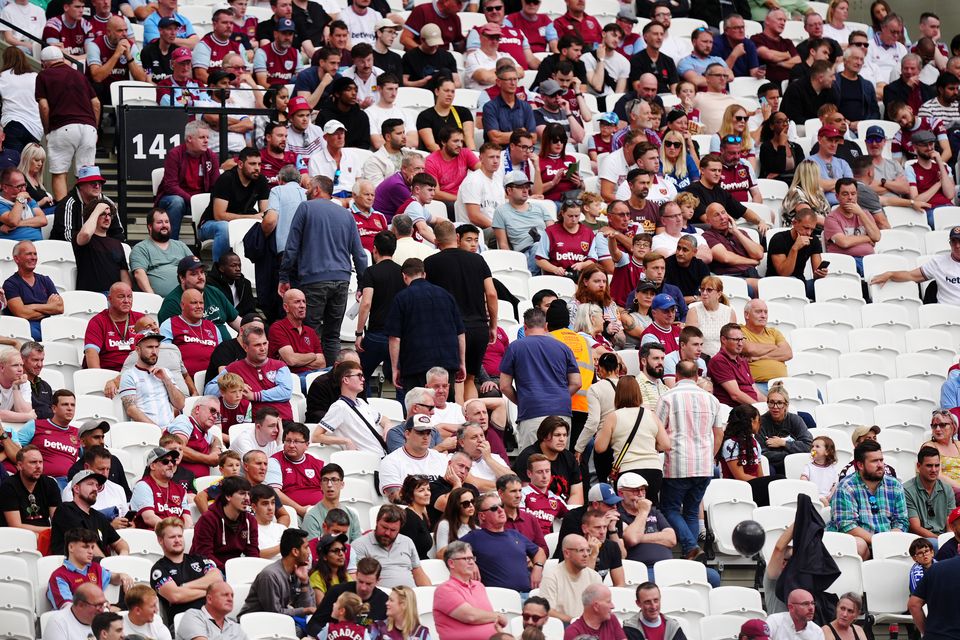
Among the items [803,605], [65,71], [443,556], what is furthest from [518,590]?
[65,71]

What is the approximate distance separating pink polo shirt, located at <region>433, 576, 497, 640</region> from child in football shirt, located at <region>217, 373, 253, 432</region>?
6.60 ft

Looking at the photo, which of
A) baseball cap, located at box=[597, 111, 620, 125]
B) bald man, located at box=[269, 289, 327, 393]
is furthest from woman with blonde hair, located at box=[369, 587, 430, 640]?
baseball cap, located at box=[597, 111, 620, 125]

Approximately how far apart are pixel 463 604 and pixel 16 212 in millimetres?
4929

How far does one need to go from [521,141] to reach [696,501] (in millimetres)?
3897

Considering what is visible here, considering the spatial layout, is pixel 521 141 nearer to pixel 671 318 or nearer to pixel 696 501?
pixel 671 318

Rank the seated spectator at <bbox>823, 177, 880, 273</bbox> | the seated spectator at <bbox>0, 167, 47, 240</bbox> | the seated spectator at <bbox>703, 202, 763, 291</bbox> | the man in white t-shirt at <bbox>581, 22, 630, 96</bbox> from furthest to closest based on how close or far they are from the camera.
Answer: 1. the man in white t-shirt at <bbox>581, 22, 630, 96</bbox>
2. the seated spectator at <bbox>823, 177, 880, 273</bbox>
3. the seated spectator at <bbox>703, 202, 763, 291</bbox>
4. the seated spectator at <bbox>0, 167, 47, 240</bbox>

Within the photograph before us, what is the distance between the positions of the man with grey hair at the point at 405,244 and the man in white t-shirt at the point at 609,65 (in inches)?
164

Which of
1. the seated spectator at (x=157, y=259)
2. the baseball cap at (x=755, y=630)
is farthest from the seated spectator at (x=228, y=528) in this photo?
the seated spectator at (x=157, y=259)

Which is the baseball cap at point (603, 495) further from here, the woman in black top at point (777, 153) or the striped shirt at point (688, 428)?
the woman in black top at point (777, 153)

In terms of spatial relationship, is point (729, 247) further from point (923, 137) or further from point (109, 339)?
point (109, 339)

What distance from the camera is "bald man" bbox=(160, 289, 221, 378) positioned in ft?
39.8

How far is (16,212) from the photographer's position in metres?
13.1

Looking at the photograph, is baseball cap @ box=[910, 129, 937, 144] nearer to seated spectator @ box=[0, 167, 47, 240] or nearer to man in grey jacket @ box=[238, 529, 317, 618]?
seated spectator @ box=[0, 167, 47, 240]

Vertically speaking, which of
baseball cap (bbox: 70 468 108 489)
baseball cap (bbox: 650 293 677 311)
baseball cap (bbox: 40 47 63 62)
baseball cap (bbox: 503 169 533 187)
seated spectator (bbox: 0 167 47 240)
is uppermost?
baseball cap (bbox: 40 47 63 62)
